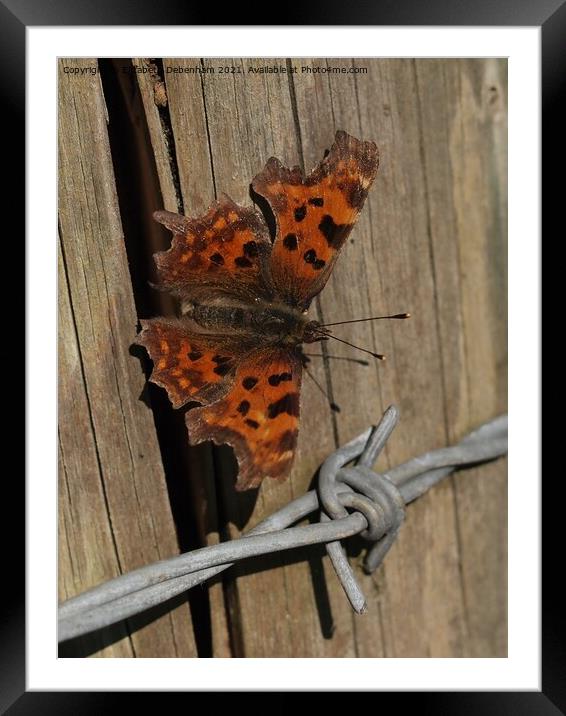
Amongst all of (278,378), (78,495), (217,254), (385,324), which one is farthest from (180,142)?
(78,495)

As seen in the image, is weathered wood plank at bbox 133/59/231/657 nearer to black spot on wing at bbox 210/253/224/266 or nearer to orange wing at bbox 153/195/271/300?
orange wing at bbox 153/195/271/300

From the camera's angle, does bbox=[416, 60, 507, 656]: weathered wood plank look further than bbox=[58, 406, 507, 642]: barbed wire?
Yes

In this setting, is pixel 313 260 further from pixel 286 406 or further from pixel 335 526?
pixel 335 526

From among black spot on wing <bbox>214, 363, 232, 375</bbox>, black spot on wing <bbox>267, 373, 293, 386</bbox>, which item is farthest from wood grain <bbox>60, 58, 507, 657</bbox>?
black spot on wing <bbox>214, 363, 232, 375</bbox>

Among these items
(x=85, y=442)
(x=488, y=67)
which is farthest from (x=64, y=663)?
(x=488, y=67)

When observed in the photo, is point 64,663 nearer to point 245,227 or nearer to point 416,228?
point 245,227
